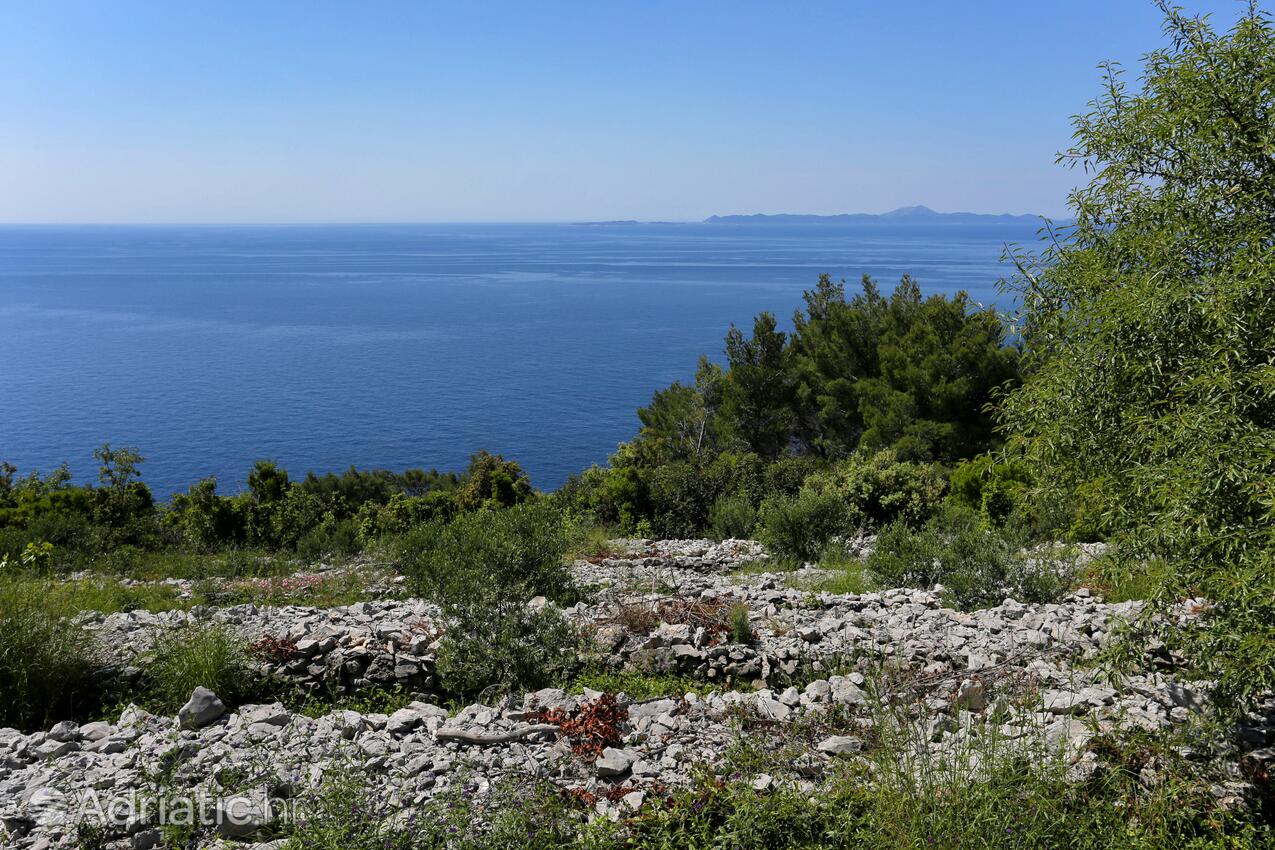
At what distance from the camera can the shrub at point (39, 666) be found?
7457 millimetres

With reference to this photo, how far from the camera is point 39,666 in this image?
7680mm

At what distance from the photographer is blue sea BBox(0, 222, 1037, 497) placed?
5434 centimetres

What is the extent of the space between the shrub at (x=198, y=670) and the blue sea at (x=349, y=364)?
21.3 m

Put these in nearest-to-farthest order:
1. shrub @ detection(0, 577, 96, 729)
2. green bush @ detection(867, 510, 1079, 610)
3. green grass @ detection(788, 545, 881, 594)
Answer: shrub @ detection(0, 577, 96, 729), green bush @ detection(867, 510, 1079, 610), green grass @ detection(788, 545, 881, 594)

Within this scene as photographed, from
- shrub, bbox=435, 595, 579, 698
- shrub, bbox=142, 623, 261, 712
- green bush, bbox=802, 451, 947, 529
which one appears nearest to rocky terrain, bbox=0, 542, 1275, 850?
shrub, bbox=142, 623, 261, 712

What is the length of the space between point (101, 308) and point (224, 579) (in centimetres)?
12455

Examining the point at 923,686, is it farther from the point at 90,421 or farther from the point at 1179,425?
the point at 90,421

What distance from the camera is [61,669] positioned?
309 inches

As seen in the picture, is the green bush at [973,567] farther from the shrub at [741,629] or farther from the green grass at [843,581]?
the shrub at [741,629]

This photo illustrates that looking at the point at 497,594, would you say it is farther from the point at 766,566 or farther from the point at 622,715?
the point at 766,566

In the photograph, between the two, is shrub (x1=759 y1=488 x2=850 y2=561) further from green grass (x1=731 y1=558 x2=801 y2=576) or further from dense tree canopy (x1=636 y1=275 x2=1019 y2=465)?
dense tree canopy (x1=636 y1=275 x2=1019 y2=465)

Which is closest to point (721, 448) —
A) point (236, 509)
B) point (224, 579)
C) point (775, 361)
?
point (775, 361)

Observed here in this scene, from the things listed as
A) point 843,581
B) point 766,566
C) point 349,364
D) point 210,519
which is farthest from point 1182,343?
point 349,364

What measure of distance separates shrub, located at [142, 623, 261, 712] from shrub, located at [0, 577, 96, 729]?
621mm
